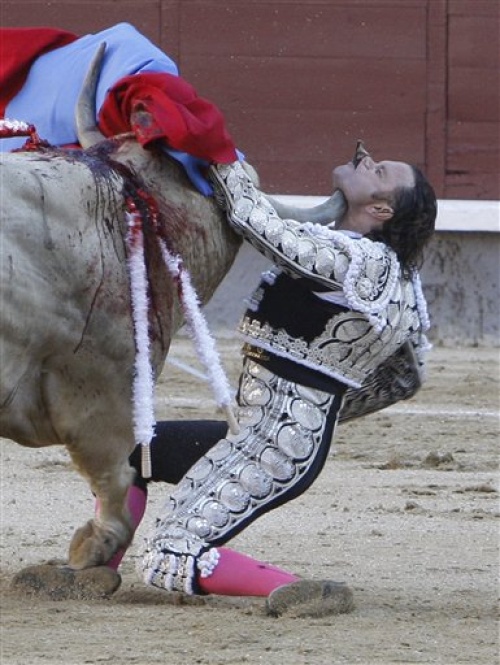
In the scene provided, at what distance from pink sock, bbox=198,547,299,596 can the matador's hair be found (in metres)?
0.62

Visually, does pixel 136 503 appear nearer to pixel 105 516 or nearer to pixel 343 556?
pixel 105 516

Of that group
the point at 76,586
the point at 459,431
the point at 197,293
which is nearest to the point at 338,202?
the point at 197,293

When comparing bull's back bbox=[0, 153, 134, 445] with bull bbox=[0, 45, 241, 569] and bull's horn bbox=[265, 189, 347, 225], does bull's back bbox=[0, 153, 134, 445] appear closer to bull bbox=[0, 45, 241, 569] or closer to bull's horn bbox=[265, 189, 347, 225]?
bull bbox=[0, 45, 241, 569]

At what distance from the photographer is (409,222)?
3.33 m

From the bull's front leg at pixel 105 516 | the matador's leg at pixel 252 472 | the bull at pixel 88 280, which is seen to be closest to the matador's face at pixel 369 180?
the bull at pixel 88 280

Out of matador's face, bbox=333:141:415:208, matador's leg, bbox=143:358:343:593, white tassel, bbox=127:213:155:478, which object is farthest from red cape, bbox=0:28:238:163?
matador's leg, bbox=143:358:343:593

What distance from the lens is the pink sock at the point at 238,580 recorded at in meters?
3.23

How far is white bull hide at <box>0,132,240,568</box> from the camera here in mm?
2828

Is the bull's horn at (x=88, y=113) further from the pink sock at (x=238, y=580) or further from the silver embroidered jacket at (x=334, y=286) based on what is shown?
the pink sock at (x=238, y=580)

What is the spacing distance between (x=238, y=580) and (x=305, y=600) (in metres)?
0.14

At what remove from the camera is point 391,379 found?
3.50m

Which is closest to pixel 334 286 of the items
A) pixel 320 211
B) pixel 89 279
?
pixel 320 211

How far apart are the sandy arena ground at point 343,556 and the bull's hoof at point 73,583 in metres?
0.03

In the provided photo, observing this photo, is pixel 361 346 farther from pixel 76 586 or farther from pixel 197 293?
pixel 76 586
